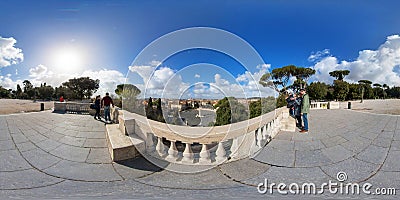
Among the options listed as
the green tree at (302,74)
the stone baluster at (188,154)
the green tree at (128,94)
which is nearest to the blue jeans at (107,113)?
the green tree at (128,94)

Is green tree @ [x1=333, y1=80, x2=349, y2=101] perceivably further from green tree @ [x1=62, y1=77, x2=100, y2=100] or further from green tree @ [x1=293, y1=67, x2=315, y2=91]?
green tree @ [x1=62, y1=77, x2=100, y2=100]

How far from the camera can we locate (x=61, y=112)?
1791mm

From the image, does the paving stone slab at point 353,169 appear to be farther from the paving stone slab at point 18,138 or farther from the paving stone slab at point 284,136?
the paving stone slab at point 18,138

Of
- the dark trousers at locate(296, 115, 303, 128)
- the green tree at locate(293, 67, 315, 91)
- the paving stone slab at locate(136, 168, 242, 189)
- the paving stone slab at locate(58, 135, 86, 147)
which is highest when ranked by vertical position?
the green tree at locate(293, 67, 315, 91)

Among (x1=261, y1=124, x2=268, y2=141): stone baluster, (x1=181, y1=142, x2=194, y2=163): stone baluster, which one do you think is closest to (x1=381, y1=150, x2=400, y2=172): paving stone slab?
(x1=261, y1=124, x2=268, y2=141): stone baluster

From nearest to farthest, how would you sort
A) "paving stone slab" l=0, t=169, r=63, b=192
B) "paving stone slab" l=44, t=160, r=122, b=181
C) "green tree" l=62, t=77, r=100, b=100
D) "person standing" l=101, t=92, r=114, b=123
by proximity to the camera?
"paving stone slab" l=0, t=169, r=63, b=192 < "paving stone slab" l=44, t=160, r=122, b=181 < "green tree" l=62, t=77, r=100, b=100 < "person standing" l=101, t=92, r=114, b=123

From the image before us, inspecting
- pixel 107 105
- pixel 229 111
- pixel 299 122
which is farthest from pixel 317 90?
pixel 107 105

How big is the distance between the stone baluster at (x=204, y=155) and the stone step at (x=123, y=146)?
2.06ft

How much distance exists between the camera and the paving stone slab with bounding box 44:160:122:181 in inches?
57.6

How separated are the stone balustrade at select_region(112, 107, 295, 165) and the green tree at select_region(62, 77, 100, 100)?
1.22 ft

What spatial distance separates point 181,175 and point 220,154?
0.43 m

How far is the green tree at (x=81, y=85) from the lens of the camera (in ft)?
5.19

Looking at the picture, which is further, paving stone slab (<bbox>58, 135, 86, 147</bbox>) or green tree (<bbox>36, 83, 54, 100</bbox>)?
paving stone slab (<bbox>58, 135, 86, 147</bbox>)

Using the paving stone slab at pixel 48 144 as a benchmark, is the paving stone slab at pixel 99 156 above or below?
below
